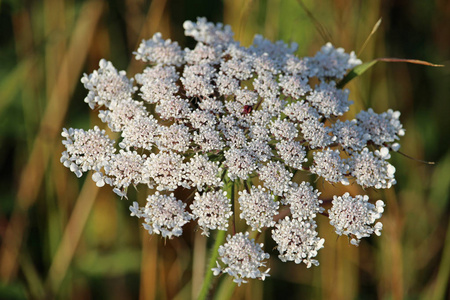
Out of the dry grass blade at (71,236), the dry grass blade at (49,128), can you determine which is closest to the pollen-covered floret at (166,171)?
the dry grass blade at (71,236)

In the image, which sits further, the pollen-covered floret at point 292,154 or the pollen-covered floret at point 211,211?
the pollen-covered floret at point 292,154

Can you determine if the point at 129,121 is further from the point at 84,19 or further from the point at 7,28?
the point at 7,28

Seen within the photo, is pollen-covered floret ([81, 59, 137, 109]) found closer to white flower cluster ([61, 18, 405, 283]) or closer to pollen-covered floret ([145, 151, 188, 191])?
white flower cluster ([61, 18, 405, 283])

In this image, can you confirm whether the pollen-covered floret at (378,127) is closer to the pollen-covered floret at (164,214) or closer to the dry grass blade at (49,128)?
the pollen-covered floret at (164,214)

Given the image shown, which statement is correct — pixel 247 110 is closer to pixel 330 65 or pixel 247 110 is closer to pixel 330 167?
pixel 330 167

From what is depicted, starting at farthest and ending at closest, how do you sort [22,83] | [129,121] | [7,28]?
1. [7,28]
2. [22,83]
3. [129,121]

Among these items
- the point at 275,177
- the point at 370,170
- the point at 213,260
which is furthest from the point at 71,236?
the point at 370,170

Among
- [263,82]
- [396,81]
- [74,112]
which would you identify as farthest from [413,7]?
[74,112]
